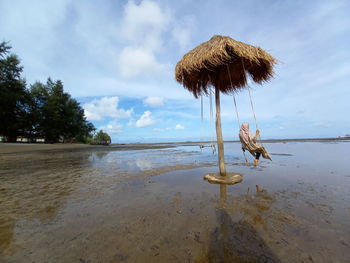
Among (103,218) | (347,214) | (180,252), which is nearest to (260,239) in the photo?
(180,252)

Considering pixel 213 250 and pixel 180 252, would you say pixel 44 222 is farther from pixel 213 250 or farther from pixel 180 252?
pixel 213 250

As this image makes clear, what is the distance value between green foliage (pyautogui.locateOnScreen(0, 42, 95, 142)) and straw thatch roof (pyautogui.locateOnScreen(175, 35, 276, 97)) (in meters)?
34.0

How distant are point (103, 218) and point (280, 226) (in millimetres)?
2914

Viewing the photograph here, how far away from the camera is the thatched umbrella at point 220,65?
445 cm

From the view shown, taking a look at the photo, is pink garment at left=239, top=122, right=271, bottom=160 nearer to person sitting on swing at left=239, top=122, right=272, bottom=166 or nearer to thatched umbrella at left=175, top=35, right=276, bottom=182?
person sitting on swing at left=239, top=122, right=272, bottom=166

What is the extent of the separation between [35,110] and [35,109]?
2.05 ft

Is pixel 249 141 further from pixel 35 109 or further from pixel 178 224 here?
pixel 35 109

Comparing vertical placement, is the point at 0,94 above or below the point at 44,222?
above

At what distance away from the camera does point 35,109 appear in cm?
3456

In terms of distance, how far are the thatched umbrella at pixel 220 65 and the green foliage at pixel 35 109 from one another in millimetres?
33995

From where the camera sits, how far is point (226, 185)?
4551mm

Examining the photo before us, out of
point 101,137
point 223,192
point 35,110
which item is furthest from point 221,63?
point 101,137

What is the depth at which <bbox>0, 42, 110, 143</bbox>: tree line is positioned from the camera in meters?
26.6

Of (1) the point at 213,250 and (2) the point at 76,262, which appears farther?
(1) the point at 213,250
